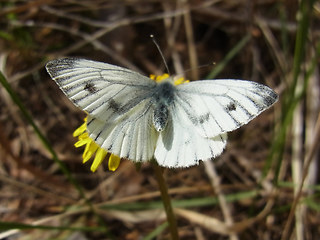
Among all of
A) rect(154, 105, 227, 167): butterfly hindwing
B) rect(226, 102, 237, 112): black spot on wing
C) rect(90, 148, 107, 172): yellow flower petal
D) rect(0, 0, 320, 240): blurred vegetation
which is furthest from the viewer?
rect(0, 0, 320, 240): blurred vegetation

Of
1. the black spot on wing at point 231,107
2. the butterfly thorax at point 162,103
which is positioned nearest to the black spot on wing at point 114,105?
the butterfly thorax at point 162,103

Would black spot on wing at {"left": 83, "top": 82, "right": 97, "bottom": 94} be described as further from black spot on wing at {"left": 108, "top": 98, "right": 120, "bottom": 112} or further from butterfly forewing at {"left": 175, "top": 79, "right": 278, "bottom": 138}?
butterfly forewing at {"left": 175, "top": 79, "right": 278, "bottom": 138}

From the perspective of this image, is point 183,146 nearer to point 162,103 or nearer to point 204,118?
point 204,118

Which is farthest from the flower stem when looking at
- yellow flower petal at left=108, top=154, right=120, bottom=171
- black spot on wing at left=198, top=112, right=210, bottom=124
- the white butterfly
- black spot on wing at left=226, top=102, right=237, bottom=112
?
black spot on wing at left=226, top=102, right=237, bottom=112

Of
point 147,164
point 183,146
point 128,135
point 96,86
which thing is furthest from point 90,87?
point 147,164

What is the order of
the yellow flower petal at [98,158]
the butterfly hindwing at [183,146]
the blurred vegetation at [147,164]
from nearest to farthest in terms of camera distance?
the butterfly hindwing at [183,146] → the yellow flower petal at [98,158] → the blurred vegetation at [147,164]

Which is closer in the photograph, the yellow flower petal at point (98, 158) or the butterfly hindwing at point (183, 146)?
the butterfly hindwing at point (183, 146)

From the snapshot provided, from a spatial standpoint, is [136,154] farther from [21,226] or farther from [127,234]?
[127,234]

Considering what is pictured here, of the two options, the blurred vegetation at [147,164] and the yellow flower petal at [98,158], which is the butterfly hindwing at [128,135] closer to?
the yellow flower petal at [98,158]
